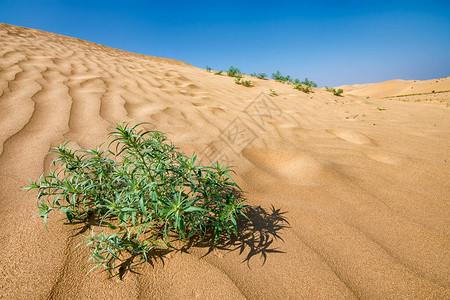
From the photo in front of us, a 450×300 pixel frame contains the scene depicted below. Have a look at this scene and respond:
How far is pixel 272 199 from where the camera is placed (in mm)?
1368

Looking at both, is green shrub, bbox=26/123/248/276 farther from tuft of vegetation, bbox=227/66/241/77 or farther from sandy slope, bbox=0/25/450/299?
tuft of vegetation, bbox=227/66/241/77

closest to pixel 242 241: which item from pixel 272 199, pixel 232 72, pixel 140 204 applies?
pixel 272 199

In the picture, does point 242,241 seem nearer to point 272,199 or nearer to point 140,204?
point 272,199

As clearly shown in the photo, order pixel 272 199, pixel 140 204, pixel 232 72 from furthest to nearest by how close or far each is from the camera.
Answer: pixel 232 72 → pixel 272 199 → pixel 140 204

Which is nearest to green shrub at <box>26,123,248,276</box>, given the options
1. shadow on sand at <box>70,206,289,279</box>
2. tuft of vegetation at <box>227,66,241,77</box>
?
shadow on sand at <box>70,206,289,279</box>

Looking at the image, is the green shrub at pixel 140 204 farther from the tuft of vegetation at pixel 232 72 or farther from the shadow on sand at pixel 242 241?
the tuft of vegetation at pixel 232 72

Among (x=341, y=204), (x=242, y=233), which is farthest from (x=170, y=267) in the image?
(x=341, y=204)

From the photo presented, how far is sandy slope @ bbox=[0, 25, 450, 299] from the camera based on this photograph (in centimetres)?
84

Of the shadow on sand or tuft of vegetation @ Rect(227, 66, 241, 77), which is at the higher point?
tuft of vegetation @ Rect(227, 66, 241, 77)

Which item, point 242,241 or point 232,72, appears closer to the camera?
point 242,241

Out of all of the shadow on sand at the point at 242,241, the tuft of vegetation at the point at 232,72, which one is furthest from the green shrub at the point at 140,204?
the tuft of vegetation at the point at 232,72

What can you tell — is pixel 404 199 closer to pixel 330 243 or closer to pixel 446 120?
pixel 330 243

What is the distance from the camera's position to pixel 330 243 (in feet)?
3.44

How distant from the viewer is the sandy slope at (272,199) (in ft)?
2.75
